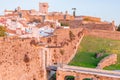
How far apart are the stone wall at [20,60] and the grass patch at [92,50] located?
479 centimetres

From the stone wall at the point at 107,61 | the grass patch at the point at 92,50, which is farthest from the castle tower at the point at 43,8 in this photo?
the stone wall at the point at 107,61

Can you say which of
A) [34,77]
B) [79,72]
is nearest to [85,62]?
[79,72]

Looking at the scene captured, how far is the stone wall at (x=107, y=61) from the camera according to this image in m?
30.1

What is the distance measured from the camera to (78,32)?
37344 millimetres

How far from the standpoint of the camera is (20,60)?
25.4m

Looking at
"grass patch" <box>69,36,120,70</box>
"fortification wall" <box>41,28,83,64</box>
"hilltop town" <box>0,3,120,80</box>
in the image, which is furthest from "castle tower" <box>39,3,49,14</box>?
"fortification wall" <box>41,28,83,64</box>

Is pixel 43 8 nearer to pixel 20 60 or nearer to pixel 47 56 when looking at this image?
pixel 47 56

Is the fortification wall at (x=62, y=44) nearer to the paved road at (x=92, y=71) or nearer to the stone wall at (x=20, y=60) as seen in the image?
the paved road at (x=92, y=71)

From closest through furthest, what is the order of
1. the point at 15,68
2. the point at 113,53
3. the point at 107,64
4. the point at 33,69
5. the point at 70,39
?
the point at 15,68, the point at 33,69, the point at 107,64, the point at 113,53, the point at 70,39

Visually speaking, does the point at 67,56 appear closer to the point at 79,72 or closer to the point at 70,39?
the point at 70,39

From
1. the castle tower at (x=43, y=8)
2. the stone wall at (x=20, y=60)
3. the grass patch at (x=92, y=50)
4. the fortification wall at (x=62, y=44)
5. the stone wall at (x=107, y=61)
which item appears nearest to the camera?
the stone wall at (x=20, y=60)

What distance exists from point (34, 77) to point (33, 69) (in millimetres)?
607

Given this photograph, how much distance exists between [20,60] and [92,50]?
11.3m

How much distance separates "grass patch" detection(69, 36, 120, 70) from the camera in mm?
31692
